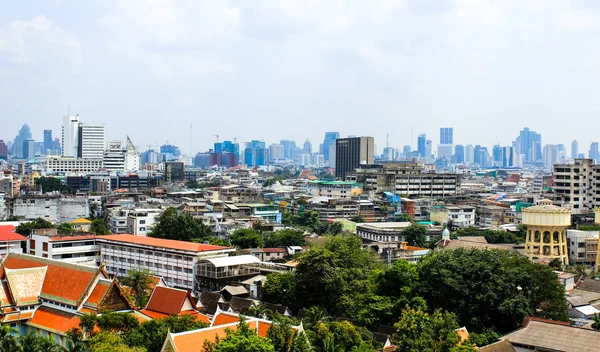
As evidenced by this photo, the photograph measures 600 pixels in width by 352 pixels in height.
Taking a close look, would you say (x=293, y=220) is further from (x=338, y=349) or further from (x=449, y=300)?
(x=338, y=349)

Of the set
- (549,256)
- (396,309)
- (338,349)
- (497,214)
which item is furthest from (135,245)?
(497,214)

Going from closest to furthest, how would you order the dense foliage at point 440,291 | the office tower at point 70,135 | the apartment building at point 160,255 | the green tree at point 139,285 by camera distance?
the dense foliage at point 440,291, the green tree at point 139,285, the apartment building at point 160,255, the office tower at point 70,135

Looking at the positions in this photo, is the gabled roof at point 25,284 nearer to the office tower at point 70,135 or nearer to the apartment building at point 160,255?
the apartment building at point 160,255

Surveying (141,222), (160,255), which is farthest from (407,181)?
(160,255)

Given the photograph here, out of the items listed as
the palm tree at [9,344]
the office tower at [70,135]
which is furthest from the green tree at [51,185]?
the palm tree at [9,344]

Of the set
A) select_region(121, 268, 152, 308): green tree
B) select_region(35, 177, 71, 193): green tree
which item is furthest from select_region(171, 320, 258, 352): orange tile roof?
select_region(35, 177, 71, 193): green tree

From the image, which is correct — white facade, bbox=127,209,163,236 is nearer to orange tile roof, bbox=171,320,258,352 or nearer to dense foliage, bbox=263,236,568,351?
dense foliage, bbox=263,236,568,351

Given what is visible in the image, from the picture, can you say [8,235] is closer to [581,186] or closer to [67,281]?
[67,281]
